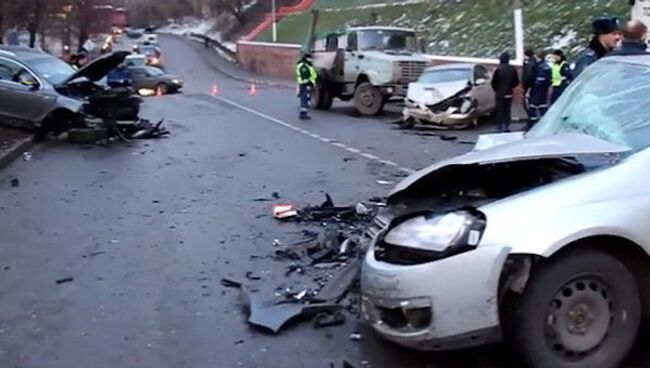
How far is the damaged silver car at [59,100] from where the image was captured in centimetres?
1964

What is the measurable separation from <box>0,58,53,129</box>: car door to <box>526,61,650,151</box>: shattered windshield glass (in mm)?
14796

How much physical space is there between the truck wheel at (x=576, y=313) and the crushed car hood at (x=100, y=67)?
14.8 m

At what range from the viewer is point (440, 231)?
16.8 ft

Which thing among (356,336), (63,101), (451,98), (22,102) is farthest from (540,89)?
(356,336)

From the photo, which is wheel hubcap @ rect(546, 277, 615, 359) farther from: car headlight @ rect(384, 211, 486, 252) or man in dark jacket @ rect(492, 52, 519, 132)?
man in dark jacket @ rect(492, 52, 519, 132)

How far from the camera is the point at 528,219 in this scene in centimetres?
498

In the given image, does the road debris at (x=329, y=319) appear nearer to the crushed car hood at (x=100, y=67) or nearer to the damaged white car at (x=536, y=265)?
the damaged white car at (x=536, y=265)

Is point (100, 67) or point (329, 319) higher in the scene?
point (100, 67)

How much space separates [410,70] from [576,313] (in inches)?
833

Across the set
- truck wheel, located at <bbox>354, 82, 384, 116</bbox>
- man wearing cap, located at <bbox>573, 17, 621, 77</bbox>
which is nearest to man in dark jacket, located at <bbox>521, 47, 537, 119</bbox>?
truck wheel, located at <bbox>354, 82, 384, 116</bbox>

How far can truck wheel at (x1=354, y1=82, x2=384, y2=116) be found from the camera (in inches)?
1034

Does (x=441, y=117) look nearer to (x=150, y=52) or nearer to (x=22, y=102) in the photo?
(x=22, y=102)

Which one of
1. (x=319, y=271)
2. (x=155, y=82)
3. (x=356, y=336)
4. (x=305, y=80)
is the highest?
(x=356, y=336)

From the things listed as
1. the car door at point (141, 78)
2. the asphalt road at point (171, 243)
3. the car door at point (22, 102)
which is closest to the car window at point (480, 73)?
the asphalt road at point (171, 243)
